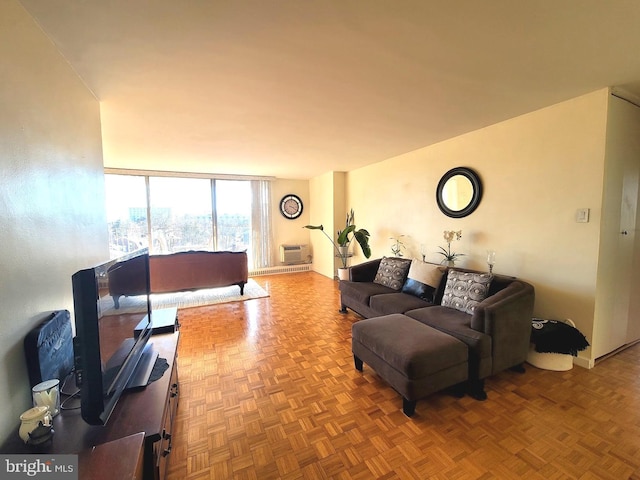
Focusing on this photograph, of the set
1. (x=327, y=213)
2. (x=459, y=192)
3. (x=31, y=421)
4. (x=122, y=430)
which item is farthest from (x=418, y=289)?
(x=327, y=213)

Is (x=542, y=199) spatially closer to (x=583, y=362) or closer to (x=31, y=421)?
(x=583, y=362)

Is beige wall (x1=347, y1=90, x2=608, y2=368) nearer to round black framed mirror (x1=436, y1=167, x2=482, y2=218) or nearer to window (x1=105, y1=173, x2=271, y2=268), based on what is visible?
round black framed mirror (x1=436, y1=167, x2=482, y2=218)

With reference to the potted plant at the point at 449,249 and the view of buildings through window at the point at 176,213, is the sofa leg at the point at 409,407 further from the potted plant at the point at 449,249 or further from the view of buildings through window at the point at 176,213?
the view of buildings through window at the point at 176,213

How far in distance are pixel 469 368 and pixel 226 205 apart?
5518mm

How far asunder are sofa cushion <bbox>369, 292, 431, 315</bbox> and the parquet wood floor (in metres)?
0.59

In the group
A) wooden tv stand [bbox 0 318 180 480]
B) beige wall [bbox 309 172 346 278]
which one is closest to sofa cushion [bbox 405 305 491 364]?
wooden tv stand [bbox 0 318 180 480]

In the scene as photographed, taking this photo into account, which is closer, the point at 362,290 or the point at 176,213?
the point at 362,290

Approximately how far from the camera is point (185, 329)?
3191 millimetres

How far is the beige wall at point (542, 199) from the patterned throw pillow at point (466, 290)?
0.59 metres

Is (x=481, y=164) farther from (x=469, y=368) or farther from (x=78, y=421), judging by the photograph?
(x=78, y=421)

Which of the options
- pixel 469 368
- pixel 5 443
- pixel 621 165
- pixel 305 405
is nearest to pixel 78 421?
pixel 5 443

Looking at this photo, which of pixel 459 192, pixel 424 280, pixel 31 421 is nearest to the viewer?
pixel 31 421

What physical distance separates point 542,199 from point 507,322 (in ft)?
4.12

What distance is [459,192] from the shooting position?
10.5 feet
